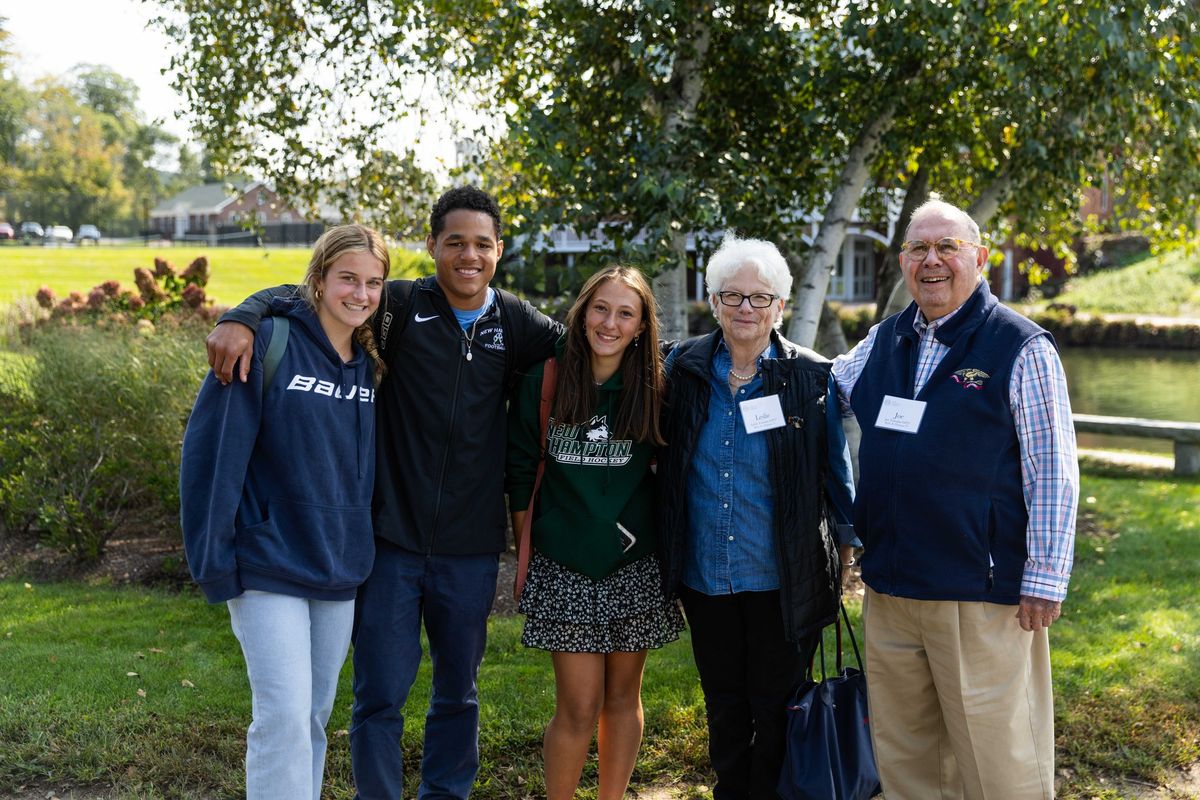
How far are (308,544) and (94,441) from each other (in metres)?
4.98

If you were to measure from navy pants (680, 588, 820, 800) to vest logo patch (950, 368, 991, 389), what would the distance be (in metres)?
0.93

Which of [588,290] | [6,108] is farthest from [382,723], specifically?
[6,108]

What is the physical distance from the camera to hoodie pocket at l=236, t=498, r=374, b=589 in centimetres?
296

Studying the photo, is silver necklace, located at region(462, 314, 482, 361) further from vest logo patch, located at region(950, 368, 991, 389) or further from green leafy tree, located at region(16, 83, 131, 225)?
green leafy tree, located at region(16, 83, 131, 225)

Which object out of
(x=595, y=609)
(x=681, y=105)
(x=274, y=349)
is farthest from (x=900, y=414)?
(x=681, y=105)

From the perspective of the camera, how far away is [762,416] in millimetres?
3404

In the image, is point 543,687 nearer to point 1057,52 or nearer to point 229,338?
point 229,338

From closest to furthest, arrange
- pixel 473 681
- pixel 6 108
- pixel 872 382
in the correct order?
pixel 872 382 < pixel 473 681 < pixel 6 108

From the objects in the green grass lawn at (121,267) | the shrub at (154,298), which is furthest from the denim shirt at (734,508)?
the green grass lawn at (121,267)

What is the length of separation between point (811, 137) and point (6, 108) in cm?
6649

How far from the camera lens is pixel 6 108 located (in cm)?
6053

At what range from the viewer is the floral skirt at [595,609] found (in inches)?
135

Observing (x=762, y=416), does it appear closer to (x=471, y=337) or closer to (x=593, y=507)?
(x=593, y=507)

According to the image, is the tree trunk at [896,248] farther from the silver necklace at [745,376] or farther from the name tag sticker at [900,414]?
the name tag sticker at [900,414]
